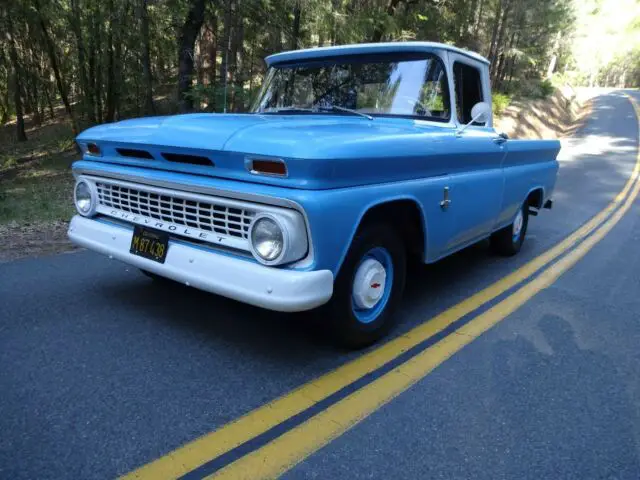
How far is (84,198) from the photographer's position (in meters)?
3.46

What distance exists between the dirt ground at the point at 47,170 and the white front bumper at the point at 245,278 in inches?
109

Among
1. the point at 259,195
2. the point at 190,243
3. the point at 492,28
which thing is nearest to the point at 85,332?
the point at 190,243

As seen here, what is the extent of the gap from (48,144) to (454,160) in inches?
795

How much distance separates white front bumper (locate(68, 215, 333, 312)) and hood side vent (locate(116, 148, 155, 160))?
0.62 m

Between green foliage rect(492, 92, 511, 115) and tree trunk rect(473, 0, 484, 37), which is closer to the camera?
green foliage rect(492, 92, 511, 115)

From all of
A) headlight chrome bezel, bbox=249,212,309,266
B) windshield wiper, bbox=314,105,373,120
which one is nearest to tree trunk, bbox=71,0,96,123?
windshield wiper, bbox=314,105,373,120

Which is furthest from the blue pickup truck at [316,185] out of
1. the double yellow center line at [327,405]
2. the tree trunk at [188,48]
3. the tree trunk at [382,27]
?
the tree trunk at [382,27]

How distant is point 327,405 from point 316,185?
1108 mm

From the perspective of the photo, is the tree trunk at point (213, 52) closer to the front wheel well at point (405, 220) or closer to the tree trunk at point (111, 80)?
the tree trunk at point (111, 80)

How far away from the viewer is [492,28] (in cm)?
2420

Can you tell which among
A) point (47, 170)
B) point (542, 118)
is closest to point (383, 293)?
point (47, 170)

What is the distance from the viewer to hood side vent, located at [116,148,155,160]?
10.0 ft

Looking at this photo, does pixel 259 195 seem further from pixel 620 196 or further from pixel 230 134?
pixel 620 196

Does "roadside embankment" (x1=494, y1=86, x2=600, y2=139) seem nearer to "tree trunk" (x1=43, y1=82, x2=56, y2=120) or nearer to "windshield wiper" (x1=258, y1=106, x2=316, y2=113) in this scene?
"windshield wiper" (x1=258, y1=106, x2=316, y2=113)
